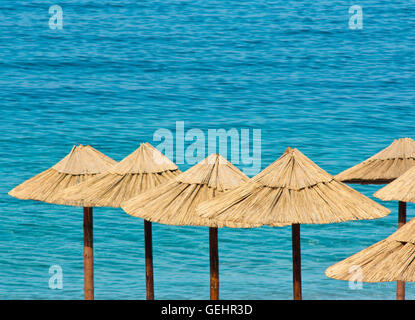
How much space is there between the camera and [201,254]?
21.6 m

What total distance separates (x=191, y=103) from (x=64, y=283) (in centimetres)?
2193

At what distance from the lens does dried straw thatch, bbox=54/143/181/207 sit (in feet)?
36.4

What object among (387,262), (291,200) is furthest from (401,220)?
(387,262)

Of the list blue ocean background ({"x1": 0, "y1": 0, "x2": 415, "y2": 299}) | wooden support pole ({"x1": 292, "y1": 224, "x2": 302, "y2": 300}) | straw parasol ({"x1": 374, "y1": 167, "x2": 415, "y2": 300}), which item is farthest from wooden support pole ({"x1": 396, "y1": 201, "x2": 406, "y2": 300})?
wooden support pole ({"x1": 292, "y1": 224, "x2": 302, "y2": 300})

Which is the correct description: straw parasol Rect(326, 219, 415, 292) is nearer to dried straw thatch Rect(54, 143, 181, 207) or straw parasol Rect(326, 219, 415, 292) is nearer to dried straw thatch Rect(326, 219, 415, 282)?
dried straw thatch Rect(326, 219, 415, 282)

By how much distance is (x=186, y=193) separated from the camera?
10.1 metres

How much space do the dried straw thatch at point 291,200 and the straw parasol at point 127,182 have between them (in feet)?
6.94

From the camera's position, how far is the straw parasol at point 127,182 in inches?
437

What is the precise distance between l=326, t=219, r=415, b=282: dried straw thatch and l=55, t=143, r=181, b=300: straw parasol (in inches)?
159

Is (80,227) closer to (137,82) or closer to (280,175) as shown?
(280,175)

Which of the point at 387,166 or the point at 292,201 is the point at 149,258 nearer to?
the point at 292,201

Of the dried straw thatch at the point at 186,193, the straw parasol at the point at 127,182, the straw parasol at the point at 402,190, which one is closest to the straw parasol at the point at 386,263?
the dried straw thatch at the point at 186,193

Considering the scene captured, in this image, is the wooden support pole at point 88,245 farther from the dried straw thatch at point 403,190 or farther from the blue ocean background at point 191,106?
the blue ocean background at point 191,106

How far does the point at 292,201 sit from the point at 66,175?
15.5ft
